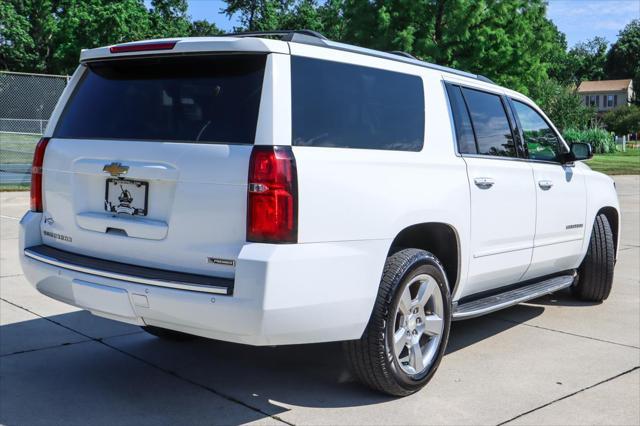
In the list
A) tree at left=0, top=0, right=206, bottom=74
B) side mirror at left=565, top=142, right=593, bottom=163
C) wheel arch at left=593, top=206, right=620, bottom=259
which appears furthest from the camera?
tree at left=0, top=0, right=206, bottom=74

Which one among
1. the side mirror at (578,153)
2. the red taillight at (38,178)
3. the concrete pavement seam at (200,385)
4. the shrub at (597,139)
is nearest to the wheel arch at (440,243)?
the concrete pavement seam at (200,385)

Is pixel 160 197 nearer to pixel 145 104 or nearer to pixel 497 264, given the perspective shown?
pixel 145 104

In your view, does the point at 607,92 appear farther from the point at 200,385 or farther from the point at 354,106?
the point at 200,385

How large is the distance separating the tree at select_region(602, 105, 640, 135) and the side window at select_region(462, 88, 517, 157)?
87192mm

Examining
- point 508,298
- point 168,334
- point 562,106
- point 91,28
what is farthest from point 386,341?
point 562,106

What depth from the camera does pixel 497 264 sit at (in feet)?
16.3

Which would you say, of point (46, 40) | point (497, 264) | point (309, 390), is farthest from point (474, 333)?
point (46, 40)

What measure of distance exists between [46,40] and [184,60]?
5294 cm

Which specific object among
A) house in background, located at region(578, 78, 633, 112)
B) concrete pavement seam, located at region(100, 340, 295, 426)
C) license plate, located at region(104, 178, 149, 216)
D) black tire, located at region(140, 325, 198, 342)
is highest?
house in background, located at region(578, 78, 633, 112)

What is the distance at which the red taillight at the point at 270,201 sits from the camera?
339 cm

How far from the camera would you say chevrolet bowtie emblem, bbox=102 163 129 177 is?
377cm

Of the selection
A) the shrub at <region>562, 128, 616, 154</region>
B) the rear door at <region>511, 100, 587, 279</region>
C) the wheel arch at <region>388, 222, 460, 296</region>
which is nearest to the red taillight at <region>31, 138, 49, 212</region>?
the wheel arch at <region>388, 222, 460, 296</region>

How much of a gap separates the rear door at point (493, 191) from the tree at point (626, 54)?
12583 centimetres

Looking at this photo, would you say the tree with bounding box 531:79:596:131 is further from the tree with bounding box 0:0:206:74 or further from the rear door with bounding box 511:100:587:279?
the rear door with bounding box 511:100:587:279
